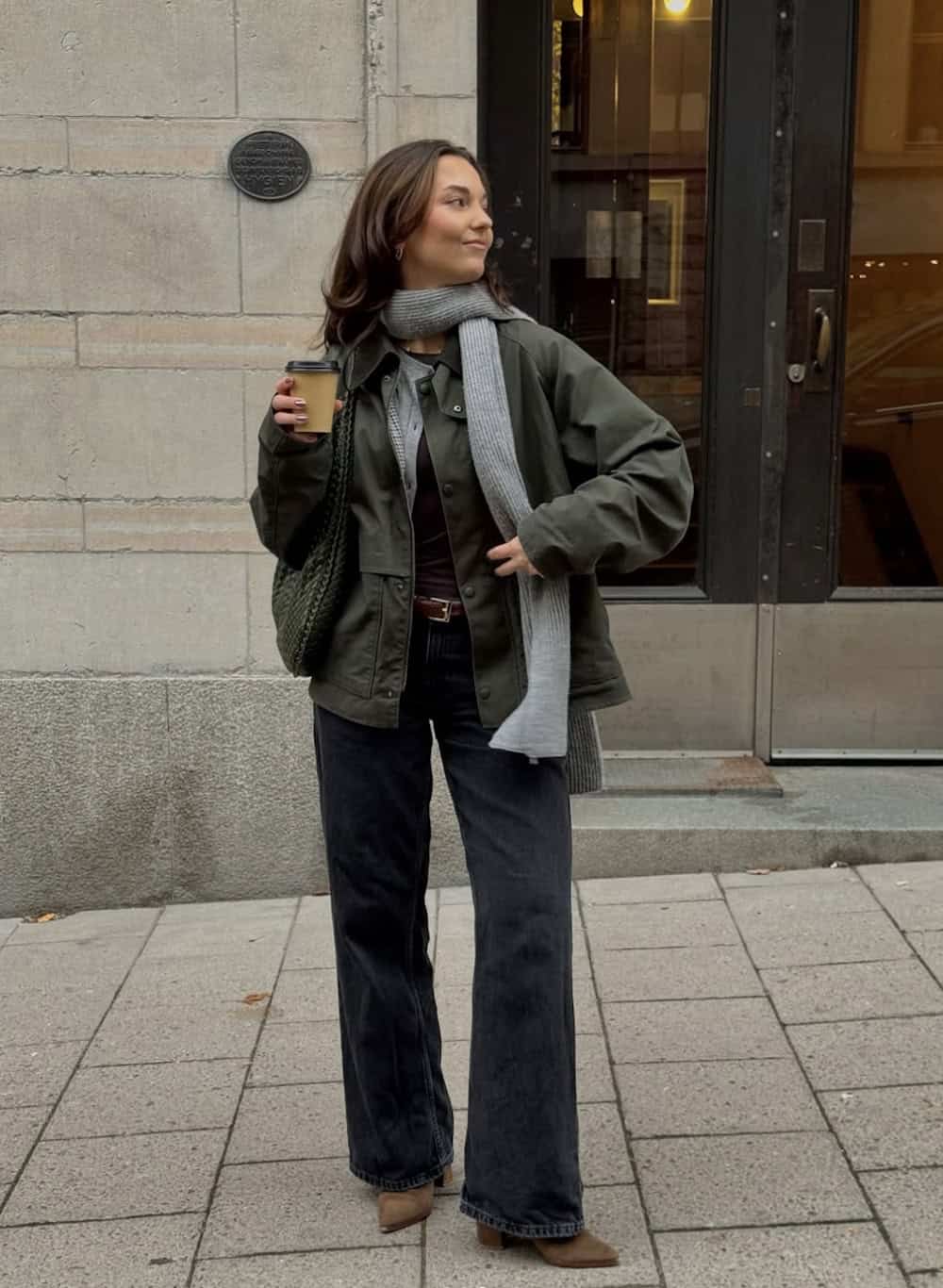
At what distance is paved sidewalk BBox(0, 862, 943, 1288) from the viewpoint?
9.54 feet

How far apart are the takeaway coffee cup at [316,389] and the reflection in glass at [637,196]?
2776mm

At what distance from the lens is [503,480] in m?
2.71

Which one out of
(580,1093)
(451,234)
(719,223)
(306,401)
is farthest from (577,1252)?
(719,223)

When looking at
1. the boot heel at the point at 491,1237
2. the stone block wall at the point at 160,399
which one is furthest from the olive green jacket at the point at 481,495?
the stone block wall at the point at 160,399

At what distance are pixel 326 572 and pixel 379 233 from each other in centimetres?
61

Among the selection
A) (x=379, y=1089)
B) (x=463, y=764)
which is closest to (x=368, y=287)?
(x=463, y=764)

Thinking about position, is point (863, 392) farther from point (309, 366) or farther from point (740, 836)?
point (309, 366)

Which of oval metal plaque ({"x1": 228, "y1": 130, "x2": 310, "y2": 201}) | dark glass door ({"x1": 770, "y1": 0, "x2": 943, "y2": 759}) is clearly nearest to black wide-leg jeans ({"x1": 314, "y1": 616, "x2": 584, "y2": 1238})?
oval metal plaque ({"x1": 228, "y1": 130, "x2": 310, "y2": 201})

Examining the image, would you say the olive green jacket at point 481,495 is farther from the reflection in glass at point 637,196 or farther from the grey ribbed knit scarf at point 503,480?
the reflection in glass at point 637,196

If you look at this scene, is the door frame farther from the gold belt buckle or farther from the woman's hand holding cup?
the woman's hand holding cup

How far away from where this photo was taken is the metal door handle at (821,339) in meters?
5.19

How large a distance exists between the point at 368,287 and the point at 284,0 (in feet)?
7.09

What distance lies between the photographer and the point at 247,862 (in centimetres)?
495

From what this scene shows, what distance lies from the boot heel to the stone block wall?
2082 millimetres
